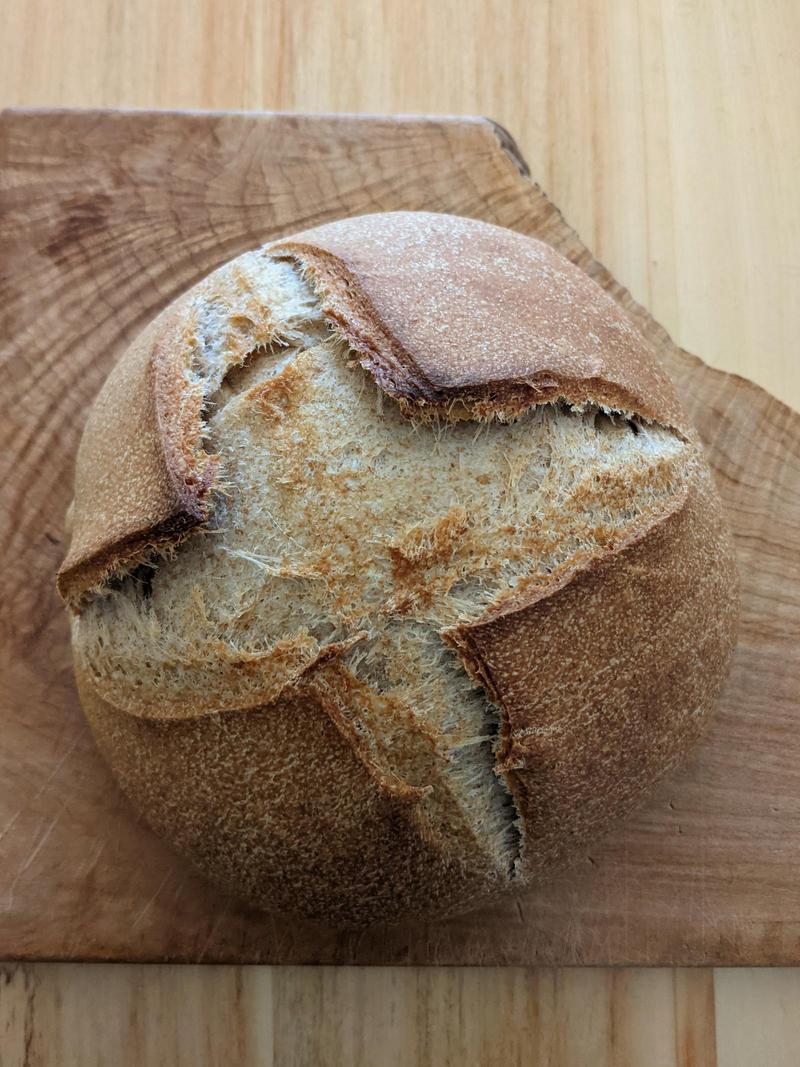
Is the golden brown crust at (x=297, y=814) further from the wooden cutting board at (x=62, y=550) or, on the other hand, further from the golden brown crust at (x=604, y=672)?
the wooden cutting board at (x=62, y=550)

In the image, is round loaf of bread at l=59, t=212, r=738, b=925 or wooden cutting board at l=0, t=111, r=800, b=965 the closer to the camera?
round loaf of bread at l=59, t=212, r=738, b=925

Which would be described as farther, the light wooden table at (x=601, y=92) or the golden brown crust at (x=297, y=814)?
the light wooden table at (x=601, y=92)

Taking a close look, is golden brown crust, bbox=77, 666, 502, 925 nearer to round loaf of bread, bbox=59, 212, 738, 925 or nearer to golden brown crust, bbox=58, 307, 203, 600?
round loaf of bread, bbox=59, 212, 738, 925

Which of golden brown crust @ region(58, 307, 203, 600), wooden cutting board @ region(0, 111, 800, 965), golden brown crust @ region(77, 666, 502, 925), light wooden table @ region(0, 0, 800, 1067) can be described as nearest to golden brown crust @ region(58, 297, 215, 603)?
golden brown crust @ region(58, 307, 203, 600)

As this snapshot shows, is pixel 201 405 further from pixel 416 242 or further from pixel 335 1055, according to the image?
pixel 335 1055

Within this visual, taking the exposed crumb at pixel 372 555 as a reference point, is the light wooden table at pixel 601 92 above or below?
above

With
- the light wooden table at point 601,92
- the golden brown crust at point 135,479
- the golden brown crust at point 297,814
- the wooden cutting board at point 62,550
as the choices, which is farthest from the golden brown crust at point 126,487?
the light wooden table at point 601,92

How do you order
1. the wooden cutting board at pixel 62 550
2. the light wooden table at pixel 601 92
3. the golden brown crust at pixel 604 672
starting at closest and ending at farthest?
the golden brown crust at pixel 604 672
the wooden cutting board at pixel 62 550
the light wooden table at pixel 601 92

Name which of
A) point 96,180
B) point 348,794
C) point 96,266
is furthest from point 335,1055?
point 96,180
